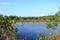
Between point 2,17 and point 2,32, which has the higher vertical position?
point 2,17

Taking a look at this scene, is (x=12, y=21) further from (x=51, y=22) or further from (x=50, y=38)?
(x=51, y=22)

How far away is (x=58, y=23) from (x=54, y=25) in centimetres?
34

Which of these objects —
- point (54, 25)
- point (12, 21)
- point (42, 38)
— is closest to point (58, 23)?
point (54, 25)

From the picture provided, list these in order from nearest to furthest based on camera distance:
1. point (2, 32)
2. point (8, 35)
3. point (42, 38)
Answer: point (8, 35) < point (2, 32) < point (42, 38)

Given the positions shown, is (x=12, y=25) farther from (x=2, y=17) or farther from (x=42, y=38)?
(x=42, y=38)

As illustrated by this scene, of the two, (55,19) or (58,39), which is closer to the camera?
(58,39)

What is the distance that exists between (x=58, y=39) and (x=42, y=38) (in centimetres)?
248

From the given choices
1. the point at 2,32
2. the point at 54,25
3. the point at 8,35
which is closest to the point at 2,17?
the point at 2,32

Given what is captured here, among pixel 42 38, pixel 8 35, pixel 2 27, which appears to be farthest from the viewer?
pixel 42 38

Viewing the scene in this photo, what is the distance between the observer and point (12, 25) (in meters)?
8.12

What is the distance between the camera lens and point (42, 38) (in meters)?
8.95

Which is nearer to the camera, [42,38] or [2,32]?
[2,32]

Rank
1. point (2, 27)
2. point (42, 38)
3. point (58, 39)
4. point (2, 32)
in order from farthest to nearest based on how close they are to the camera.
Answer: point (42, 38), point (2, 27), point (2, 32), point (58, 39)

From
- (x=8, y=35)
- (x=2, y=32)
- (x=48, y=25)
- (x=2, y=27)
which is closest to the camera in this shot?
(x=8, y=35)
